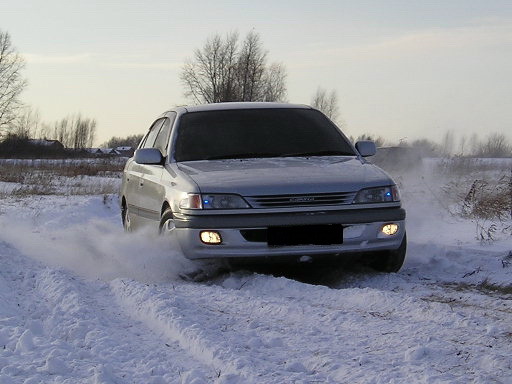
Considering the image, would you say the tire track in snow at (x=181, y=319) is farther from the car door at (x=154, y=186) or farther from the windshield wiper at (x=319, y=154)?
the windshield wiper at (x=319, y=154)

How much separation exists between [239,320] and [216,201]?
1580mm

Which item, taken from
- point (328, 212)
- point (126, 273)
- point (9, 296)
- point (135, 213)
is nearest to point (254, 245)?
point (328, 212)

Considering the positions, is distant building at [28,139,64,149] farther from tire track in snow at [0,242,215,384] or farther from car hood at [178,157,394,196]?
tire track in snow at [0,242,215,384]

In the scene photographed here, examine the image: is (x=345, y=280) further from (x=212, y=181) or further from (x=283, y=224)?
(x=212, y=181)

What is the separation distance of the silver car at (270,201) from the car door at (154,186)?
0.02 metres

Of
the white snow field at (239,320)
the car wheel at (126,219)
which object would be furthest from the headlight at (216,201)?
the car wheel at (126,219)

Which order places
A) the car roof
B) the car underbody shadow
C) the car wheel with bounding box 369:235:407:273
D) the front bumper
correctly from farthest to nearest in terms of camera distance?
1. the car roof
2. the car wheel with bounding box 369:235:407:273
3. the car underbody shadow
4. the front bumper

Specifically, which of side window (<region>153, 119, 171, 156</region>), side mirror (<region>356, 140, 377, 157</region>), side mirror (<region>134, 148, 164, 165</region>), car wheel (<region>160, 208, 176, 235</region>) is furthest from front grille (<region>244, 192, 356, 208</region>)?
side window (<region>153, 119, 171, 156</region>)

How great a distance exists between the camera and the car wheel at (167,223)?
5.80 m

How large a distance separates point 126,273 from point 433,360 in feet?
10.7

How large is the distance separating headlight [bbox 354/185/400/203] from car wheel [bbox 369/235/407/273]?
0.39m

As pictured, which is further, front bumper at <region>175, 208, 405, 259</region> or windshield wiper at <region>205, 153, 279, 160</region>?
windshield wiper at <region>205, 153, 279, 160</region>

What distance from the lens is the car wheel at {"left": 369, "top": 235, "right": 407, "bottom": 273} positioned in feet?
19.3

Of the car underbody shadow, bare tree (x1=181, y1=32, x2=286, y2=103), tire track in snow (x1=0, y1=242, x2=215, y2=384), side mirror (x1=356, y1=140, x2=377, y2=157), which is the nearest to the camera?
tire track in snow (x1=0, y1=242, x2=215, y2=384)
